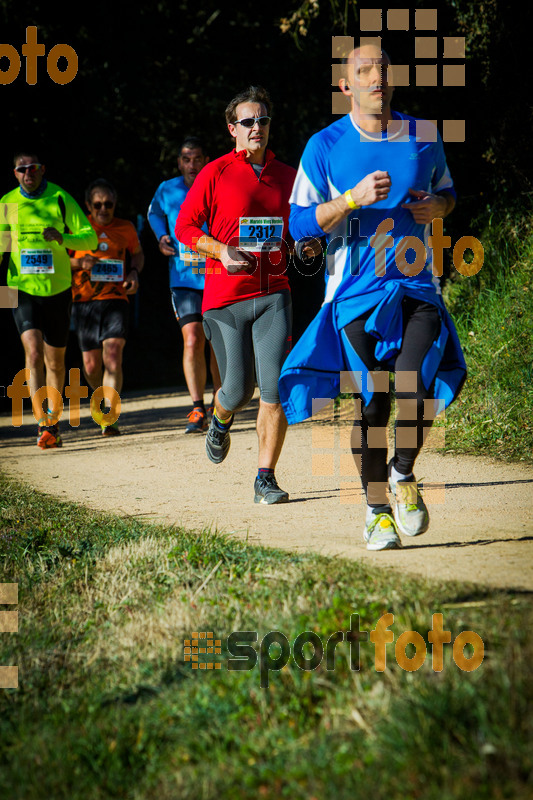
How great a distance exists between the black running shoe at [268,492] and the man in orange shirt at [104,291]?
146 inches

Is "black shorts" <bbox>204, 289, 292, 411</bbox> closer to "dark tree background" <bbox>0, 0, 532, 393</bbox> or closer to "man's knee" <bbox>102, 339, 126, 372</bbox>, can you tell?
"man's knee" <bbox>102, 339, 126, 372</bbox>

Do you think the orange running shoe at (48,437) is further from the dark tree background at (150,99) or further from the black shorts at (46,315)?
the dark tree background at (150,99)

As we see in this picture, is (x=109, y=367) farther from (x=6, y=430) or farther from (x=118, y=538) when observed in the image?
(x=118, y=538)

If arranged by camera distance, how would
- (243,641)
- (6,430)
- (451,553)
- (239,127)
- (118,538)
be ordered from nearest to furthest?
1. (243,641)
2. (451,553)
3. (118,538)
4. (239,127)
5. (6,430)

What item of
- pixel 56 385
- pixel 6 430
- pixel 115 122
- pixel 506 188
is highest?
pixel 115 122

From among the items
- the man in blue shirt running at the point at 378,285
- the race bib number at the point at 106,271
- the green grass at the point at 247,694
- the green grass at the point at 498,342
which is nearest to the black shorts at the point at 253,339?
the man in blue shirt running at the point at 378,285

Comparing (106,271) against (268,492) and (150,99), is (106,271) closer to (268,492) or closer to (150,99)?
(268,492)

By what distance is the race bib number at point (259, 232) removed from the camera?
576 centimetres

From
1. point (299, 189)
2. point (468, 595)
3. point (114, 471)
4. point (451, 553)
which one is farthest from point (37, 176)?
point (468, 595)

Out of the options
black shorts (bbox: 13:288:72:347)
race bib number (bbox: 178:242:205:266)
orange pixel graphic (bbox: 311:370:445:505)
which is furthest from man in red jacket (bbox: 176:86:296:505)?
black shorts (bbox: 13:288:72:347)

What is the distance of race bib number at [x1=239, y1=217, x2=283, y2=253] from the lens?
5762 millimetres

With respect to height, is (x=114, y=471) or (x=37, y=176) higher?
(x=37, y=176)

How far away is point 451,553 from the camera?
170 inches

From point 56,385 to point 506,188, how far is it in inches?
192
